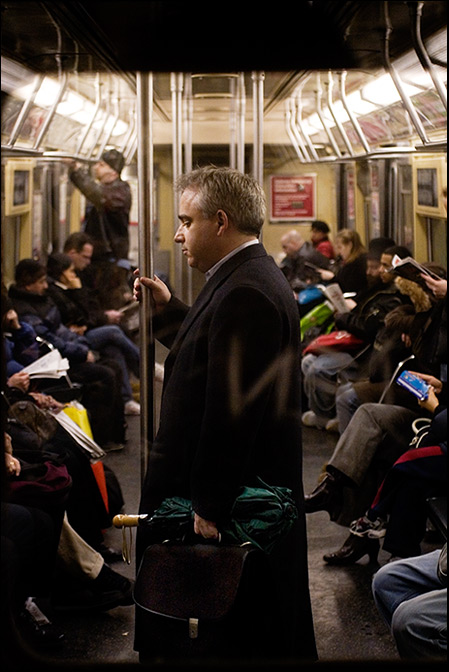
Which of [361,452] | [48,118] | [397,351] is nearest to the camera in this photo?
[48,118]

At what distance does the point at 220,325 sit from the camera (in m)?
2.09

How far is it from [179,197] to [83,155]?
2.21 feet

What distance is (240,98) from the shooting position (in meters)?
3.11

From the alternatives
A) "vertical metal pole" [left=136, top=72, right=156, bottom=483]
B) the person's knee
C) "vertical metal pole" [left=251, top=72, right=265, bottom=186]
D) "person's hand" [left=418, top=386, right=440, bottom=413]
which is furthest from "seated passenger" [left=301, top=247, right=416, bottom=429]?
"vertical metal pole" [left=136, top=72, right=156, bottom=483]

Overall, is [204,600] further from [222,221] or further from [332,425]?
[332,425]

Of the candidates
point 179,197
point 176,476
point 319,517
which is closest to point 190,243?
point 179,197

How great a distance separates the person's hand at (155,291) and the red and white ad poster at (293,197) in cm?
94

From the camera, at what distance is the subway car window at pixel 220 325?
1.92 meters

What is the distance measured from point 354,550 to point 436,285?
1170 mm

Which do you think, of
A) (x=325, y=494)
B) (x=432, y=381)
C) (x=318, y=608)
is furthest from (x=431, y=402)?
(x=318, y=608)

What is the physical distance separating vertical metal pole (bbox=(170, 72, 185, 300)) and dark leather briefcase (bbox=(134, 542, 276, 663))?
2.69 ft

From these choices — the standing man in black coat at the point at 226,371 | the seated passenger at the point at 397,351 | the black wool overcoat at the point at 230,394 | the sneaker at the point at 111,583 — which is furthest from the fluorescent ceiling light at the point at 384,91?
the sneaker at the point at 111,583

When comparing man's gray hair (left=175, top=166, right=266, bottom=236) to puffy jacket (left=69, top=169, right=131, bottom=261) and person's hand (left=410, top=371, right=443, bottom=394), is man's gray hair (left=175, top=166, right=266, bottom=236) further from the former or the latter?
person's hand (left=410, top=371, right=443, bottom=394)

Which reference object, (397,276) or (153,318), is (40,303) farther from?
(397,276)
